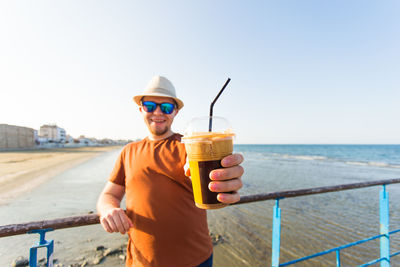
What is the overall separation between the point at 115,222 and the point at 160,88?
99 centimetres

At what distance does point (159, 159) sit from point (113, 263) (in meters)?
3.73

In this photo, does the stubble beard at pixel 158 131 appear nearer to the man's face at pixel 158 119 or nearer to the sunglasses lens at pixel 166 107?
the man's face at pixel 158 119

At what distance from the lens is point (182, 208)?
4.25 ft

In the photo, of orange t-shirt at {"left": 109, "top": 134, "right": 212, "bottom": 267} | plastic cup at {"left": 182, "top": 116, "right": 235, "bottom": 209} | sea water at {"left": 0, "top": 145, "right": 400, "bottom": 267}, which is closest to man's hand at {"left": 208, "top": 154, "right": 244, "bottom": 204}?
plastic cup at {"left": 182, "top": 116, "right": 235, "bottom": 209}

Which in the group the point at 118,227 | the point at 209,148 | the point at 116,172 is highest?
the point at 209,148

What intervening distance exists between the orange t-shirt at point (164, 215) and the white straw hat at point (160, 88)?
45 cm

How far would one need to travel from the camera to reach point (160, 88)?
159 centimetres

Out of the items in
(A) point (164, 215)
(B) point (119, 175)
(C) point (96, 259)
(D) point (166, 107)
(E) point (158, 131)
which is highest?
(D) point (166, 107)

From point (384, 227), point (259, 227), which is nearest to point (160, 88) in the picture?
point (384, 227)

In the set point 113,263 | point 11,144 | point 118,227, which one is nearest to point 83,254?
point 113,263

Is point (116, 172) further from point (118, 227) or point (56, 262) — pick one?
point (56, 262)

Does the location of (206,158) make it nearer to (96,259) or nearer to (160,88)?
(160,88)

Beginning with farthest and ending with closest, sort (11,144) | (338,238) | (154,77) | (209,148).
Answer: (11,144)
(338,238)
(154,77)
(209,148)

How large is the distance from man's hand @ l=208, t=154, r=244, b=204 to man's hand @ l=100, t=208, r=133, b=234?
0.54 meters
